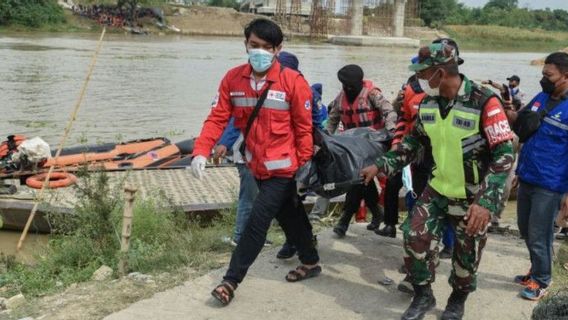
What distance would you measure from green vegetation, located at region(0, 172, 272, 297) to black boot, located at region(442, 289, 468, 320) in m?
1.77

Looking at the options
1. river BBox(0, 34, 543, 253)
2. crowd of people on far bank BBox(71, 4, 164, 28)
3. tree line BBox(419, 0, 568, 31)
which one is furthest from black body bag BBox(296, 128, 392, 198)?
tree line BBox(419, 0, 568, 31)

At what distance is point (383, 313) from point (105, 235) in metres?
2.48

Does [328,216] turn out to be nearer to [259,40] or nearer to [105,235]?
[105,235]

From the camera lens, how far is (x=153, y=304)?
3922mm

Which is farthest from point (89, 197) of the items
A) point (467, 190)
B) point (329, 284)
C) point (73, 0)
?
point (73, 0)

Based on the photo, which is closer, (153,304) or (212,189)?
(153,304)

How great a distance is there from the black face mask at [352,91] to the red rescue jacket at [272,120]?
1.35 metres

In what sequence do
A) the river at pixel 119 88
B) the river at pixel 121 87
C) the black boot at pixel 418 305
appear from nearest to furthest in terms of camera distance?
the black boot at pixel 418 305 < the river at pixel 119 88 < the river at pixel 121 87

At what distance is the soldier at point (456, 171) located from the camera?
134 inches

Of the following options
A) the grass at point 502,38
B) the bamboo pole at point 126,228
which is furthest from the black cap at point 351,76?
the grass at point 502,38

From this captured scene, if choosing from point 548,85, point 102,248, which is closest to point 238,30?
point 102,248

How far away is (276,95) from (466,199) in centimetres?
127

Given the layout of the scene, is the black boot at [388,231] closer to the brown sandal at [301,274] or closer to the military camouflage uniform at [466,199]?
the brown sandal at [301,274]

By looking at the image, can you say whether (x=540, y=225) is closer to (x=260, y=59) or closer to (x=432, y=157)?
(x=432, y=157)
